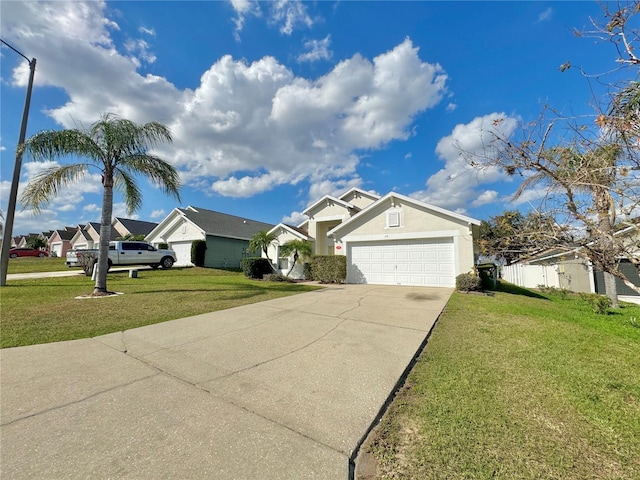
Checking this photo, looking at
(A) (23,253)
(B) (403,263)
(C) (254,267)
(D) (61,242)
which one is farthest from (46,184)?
(D) (61,242)

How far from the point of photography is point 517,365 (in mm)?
3854

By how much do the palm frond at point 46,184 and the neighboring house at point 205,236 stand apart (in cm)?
1360

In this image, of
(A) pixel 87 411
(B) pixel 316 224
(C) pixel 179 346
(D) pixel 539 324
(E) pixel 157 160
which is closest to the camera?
(A) pixel 87 411

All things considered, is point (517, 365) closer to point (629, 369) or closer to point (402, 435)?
point (629, 369)

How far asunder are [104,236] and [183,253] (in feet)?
50.5

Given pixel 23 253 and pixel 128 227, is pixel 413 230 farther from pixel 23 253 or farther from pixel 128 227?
pixel 23 253

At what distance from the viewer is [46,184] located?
9.73 m

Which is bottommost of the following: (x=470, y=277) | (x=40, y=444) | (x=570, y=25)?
(x=40, y=444)

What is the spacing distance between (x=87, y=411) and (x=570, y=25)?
6.99m

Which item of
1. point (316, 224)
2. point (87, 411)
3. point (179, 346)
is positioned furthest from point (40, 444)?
point (316, 224)

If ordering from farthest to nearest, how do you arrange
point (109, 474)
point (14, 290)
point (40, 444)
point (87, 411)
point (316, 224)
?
point (316, 224) < point (14, 290) < point (87, 411) < point (40, 444) < point (109, 474)

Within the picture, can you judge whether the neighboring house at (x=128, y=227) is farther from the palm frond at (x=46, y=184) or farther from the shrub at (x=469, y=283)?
the shrub at (x=469, y=283)

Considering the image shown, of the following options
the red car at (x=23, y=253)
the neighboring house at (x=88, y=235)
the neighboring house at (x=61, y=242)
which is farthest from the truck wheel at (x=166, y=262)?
the neighboring house at (x=61, y=242)

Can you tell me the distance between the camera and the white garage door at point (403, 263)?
13.5 meters
